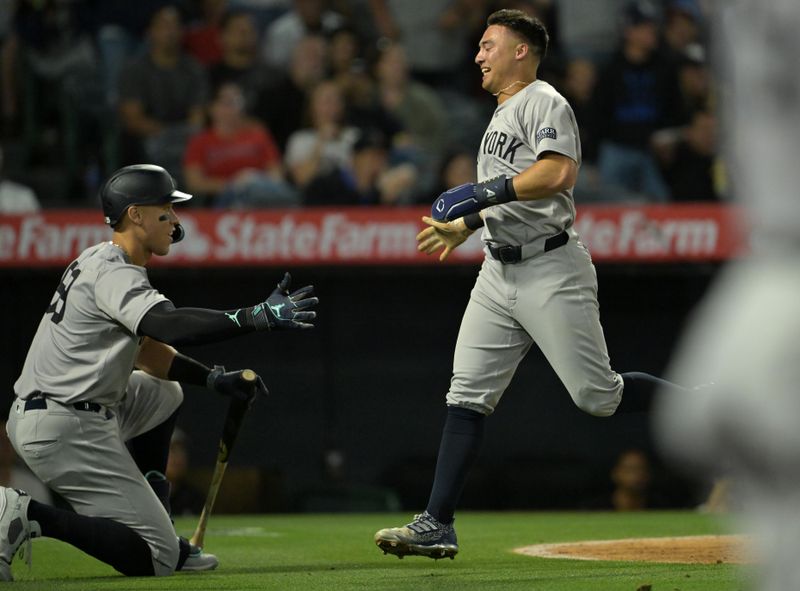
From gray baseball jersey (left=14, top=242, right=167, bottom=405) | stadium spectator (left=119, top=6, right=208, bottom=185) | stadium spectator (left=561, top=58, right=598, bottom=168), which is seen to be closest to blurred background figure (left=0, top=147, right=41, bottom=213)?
stadium spectator (left=119, top=6, right=208, bottom=185)

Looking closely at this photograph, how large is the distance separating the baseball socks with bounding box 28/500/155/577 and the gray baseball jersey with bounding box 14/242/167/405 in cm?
37

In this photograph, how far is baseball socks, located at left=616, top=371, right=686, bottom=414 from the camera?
471 cm

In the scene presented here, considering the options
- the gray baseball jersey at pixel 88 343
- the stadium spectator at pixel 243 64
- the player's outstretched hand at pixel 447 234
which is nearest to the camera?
the gray baseball jersey at pixel 88 343

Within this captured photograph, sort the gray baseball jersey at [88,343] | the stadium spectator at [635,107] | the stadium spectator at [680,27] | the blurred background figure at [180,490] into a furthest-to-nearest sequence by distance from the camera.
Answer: the stadium spectator at [680,27] < the stadium spectator at [635,107] < the blurred background figure at [180,490] < the gray baseball jersey at [88,343]

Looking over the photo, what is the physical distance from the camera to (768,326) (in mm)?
1813

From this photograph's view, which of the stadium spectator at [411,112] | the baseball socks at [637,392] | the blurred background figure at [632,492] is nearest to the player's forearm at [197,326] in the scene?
the baseball socks at [637,392]

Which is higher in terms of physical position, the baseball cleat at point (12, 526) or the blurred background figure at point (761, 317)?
the blurred background figure at point (761, 317)

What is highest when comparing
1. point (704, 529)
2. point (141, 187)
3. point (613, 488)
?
point (141, 187)

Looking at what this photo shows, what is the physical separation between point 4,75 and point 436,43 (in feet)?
11.7

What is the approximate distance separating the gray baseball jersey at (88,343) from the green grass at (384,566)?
62cm

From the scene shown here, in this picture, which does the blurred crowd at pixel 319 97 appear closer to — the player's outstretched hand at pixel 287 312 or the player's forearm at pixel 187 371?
the player's forearm at pixel 187 371

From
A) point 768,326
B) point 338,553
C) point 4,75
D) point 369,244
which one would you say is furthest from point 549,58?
point 768,326

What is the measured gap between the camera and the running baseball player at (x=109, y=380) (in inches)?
164

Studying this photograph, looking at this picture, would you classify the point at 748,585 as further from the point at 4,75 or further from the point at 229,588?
the point at 4,75
